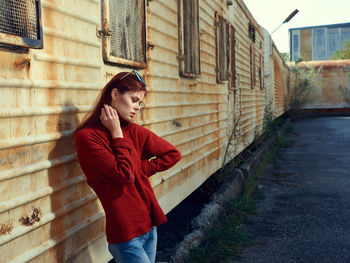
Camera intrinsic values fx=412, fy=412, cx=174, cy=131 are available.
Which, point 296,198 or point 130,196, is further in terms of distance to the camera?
point 296,198

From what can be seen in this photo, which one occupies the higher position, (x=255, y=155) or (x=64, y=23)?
(x=64, y=23)

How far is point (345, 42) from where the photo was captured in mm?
48969

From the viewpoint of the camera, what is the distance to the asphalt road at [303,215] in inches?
159

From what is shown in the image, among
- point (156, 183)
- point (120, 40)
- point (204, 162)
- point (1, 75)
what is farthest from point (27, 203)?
point (204, 162)

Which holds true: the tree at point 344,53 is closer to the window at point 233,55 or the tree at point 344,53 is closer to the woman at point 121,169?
the window at point 233,55

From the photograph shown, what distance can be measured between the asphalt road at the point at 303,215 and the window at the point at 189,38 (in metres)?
1.99

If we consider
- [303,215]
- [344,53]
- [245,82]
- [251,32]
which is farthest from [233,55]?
[344,53]

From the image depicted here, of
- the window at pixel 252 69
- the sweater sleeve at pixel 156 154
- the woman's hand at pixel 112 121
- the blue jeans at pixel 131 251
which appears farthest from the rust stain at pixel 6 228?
the window at pixel 252 69

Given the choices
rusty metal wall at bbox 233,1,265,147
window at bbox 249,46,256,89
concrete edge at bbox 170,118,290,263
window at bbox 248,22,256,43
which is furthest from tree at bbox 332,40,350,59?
concrete edge at bbox 170,118,290,263

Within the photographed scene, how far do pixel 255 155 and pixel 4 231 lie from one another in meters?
7.20

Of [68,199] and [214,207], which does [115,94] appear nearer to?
[68,199]

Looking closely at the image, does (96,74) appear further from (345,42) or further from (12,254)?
(345,42)

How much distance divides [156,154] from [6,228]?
869 mm

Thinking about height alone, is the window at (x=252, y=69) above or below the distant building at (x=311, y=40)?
below
